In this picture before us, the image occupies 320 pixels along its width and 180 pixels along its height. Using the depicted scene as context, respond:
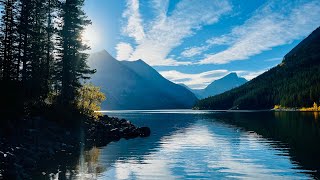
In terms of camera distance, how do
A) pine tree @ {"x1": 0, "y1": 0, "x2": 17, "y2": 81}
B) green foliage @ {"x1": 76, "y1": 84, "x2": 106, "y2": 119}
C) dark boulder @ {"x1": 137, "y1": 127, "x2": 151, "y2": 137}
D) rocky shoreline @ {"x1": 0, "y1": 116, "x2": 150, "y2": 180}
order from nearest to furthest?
rocky shoreline @ {"x1": 0, "y1": 116, "x2": 150, "y2": 180} < pine tree @ {"x1": 0, "y1": 0, "x2": 17, "y2": 81} < green foliage @ {"x1": 76, "y1": 84, "x2": 106, "y2": 119} < dark boulder @ {"x1": 137, "y1": 127, "x2": 151, "y2": 137}

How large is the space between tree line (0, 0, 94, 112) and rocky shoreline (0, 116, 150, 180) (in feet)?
19.2

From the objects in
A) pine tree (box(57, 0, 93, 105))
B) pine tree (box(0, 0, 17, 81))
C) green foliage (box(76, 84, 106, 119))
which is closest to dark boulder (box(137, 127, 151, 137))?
green foliage (box(76, 84, 106, 119))

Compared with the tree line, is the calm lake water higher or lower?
lower

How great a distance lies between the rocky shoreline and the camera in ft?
108

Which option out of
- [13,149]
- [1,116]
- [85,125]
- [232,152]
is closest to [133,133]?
[85,125]

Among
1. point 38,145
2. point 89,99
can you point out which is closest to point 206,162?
point 38,145

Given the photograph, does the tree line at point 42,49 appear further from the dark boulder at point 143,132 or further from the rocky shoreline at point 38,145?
the dark boulder at point 143,132

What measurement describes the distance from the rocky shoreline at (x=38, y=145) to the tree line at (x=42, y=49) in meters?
5.86

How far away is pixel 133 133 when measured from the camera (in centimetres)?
8206

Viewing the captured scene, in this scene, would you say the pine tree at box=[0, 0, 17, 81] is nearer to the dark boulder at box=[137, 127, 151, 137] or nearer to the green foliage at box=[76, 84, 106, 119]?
the green foliage at box=[76, 84, 106, 119]

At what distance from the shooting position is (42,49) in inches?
2926

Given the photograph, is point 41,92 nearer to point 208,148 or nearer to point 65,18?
point 65,18

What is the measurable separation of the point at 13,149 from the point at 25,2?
1407 inches

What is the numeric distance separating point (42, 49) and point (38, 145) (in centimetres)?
3300
